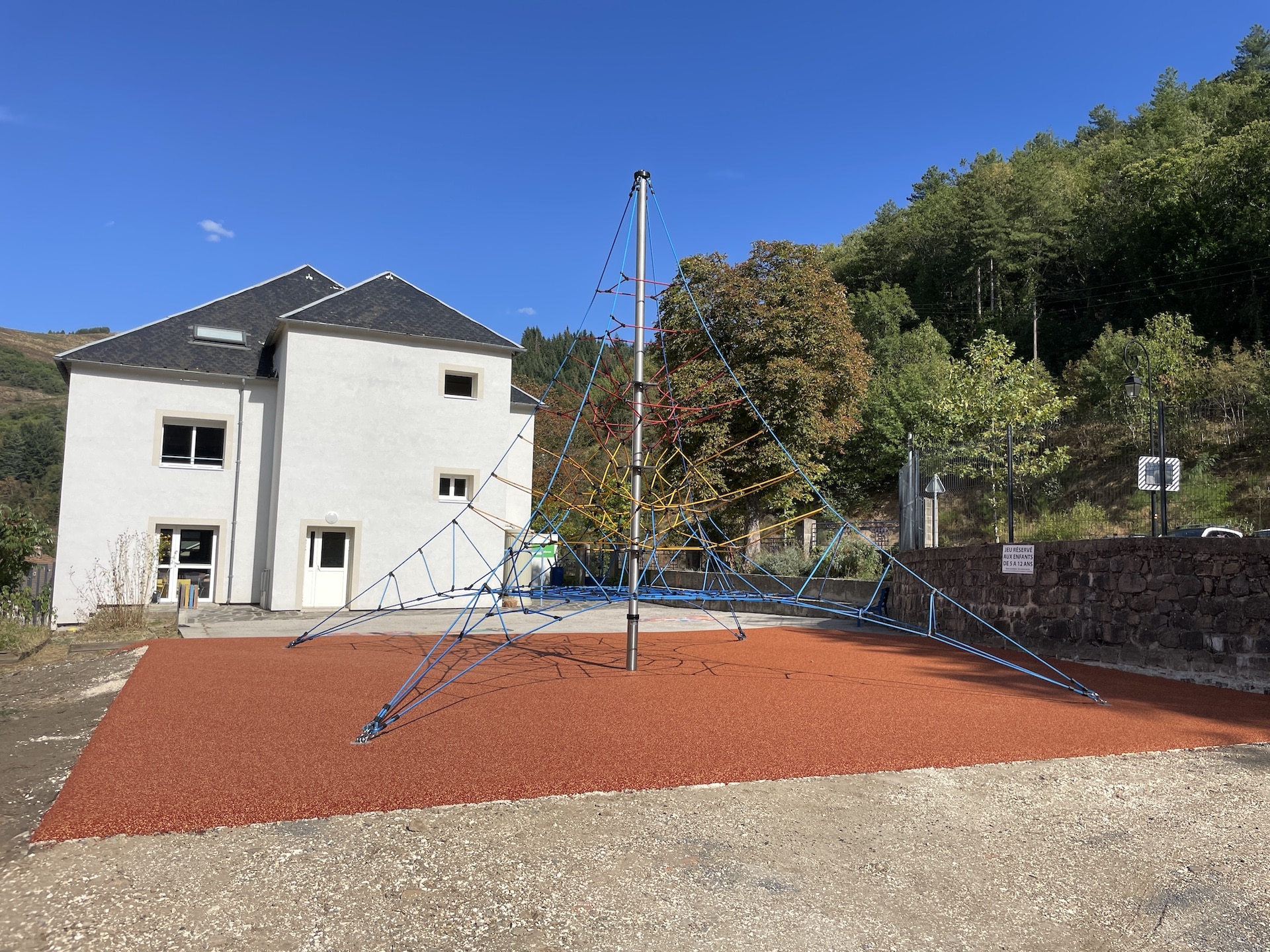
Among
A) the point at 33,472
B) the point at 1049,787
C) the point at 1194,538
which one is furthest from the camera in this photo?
the point at 33,472

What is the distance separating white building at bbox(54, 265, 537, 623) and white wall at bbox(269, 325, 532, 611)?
1.3 inches

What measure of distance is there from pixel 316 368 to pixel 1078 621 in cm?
1456

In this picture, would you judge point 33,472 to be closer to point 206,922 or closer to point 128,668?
point 128,668

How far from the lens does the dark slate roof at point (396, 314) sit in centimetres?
1812

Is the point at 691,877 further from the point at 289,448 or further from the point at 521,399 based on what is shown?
the point at 521,399

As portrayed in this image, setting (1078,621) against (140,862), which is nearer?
(140,862)

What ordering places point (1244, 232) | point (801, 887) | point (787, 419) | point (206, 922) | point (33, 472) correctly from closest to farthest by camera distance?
point (206, 922)
point (801, 887)
point (787, 419)
point (1244, 232)
point (33, 472)

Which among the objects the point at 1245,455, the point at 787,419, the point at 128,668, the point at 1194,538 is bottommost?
the point at 128,668

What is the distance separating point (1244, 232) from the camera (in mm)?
28750

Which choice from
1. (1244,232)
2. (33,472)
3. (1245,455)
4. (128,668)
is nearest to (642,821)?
(128,668)

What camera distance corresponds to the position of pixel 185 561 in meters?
17.7

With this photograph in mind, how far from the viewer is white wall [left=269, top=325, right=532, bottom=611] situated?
1738cm

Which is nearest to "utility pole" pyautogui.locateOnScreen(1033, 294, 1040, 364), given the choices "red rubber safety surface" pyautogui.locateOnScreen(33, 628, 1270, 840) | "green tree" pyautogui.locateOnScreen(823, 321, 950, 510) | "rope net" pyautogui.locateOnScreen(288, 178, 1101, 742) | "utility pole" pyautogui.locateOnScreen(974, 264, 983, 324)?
"utility pole" pyautogui.locateOnScreen(974, 264, 983, 324)

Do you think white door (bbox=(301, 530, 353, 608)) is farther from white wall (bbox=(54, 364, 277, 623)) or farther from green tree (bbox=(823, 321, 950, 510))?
green tree (bbox=(823, 321, 950, 510))
